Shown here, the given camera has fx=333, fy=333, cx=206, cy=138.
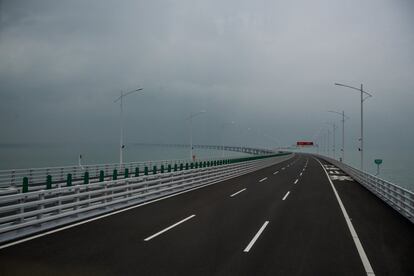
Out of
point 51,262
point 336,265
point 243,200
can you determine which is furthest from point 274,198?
point 51,262

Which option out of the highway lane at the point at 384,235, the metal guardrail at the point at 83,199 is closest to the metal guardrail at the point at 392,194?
the highway lane at the point at 384,235

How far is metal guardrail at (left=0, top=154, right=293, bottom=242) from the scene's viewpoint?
29.5 ft

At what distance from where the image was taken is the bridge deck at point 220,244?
6730 mm

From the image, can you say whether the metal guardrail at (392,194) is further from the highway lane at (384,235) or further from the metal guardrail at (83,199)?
the metal guardrail at (83,199)

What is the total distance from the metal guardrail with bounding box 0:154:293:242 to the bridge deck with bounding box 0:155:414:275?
77 centimetres

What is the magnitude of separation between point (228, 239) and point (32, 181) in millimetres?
21972

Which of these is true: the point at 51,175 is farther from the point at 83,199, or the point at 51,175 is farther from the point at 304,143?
the point at 304,143

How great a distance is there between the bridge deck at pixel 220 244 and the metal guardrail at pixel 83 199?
2.53 feet

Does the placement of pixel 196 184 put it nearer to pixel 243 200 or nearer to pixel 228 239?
pixel 243 200

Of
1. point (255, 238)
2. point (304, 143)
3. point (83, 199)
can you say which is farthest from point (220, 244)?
point (304, 143)

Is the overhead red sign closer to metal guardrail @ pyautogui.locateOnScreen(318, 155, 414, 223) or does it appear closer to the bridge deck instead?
metal guardrail @ pyautogui.locateOnScreen(318, 155, 414, 223)

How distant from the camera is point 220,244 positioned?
27.5 ft

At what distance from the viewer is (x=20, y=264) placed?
670 cm

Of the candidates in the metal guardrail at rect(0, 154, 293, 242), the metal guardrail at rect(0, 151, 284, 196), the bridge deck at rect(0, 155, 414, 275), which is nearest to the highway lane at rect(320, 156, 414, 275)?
the bridge deck at rect(0, 155, 414, 275)
